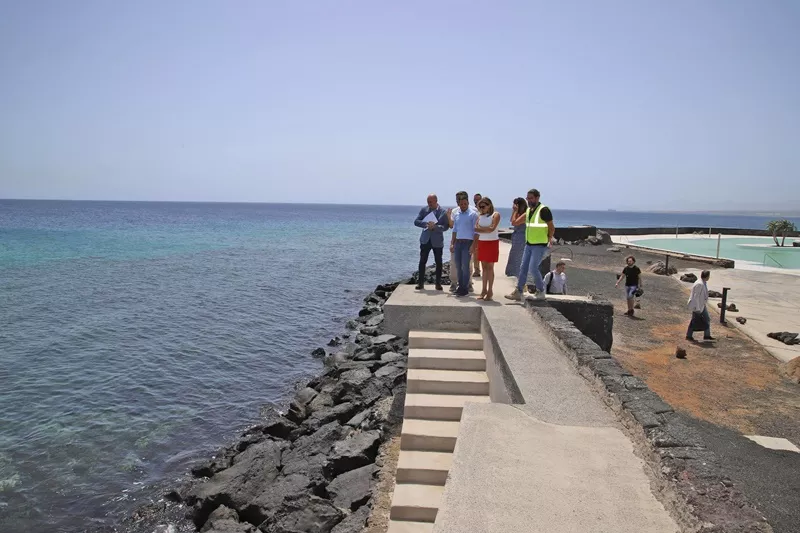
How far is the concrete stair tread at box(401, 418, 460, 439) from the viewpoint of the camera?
5551mm

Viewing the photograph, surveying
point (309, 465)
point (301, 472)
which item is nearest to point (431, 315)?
point (309, 465)

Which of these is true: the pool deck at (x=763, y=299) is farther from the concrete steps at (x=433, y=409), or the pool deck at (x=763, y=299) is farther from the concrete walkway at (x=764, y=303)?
the concrete steps at (x=433, y=409)

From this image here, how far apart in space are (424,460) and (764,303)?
16010mm

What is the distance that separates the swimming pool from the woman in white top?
24514 millimetres

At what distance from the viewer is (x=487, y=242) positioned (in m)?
8.51

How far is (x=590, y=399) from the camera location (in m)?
4.84

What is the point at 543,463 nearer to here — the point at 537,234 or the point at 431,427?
the point at 431,427

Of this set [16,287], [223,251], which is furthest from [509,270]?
[223,251]

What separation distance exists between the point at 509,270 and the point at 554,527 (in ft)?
26.7

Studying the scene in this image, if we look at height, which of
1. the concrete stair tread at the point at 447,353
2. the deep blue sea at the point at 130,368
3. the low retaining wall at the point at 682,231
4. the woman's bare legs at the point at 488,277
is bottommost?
the deep blue sea at the point at 130,368

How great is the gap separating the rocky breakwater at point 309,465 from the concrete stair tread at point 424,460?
0.61m

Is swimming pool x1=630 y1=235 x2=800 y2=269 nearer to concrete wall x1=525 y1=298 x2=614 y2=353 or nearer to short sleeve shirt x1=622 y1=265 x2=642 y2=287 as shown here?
short sleeve shirt x1=622 y1=265 x2=642 y2=287

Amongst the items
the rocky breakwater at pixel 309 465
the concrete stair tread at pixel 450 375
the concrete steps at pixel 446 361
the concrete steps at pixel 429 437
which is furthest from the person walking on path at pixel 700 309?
the concrete steps at pixel 429 437

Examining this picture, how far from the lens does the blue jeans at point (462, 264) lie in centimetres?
866
